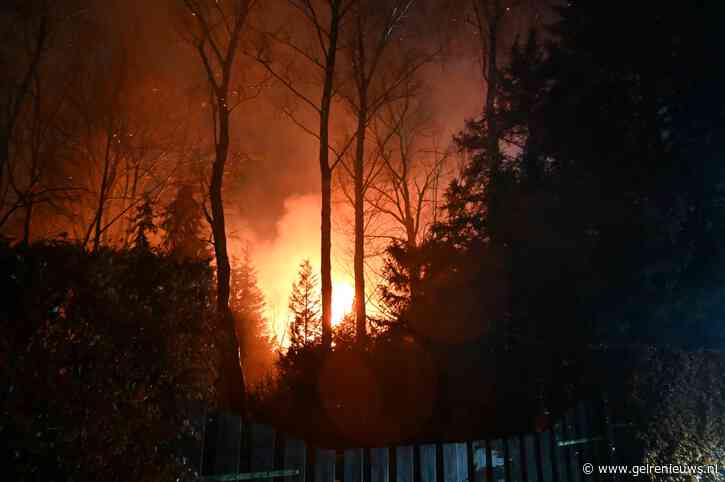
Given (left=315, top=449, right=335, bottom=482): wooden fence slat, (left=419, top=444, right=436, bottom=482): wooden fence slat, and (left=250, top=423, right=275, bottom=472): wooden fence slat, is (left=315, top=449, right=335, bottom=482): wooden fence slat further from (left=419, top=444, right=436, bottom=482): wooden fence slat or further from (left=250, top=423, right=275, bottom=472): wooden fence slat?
(left=419, top=444, right=436, bottom=482): wooden fence slat

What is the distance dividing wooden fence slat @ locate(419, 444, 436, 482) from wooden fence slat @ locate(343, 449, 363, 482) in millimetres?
665

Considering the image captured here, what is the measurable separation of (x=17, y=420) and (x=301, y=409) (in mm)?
9066

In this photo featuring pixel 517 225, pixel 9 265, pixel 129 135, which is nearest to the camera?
pixel 9 265

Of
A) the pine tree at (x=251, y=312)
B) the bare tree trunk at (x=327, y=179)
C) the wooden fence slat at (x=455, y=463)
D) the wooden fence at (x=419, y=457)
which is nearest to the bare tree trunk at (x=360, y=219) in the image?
the bare tree trunk at (x=327, y=179)

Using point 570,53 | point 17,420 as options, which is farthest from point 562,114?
point 17,420

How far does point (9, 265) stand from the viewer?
9.93ft

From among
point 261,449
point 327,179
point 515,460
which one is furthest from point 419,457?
point 327,179

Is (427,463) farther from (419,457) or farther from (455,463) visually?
(455,463)

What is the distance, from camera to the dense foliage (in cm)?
278

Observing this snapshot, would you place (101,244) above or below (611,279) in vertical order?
below

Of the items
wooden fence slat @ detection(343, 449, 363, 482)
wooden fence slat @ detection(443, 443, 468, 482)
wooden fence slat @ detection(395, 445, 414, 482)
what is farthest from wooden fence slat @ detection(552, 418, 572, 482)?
wooden fence slat @ detection(343, 449, 363, 482)

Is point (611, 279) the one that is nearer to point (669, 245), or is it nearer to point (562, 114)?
point (669, 245)

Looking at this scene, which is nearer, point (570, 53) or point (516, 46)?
point (570, 53)

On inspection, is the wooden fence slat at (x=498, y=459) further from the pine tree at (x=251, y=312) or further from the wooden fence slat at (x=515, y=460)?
the pine tree at (x=251, y=312)
